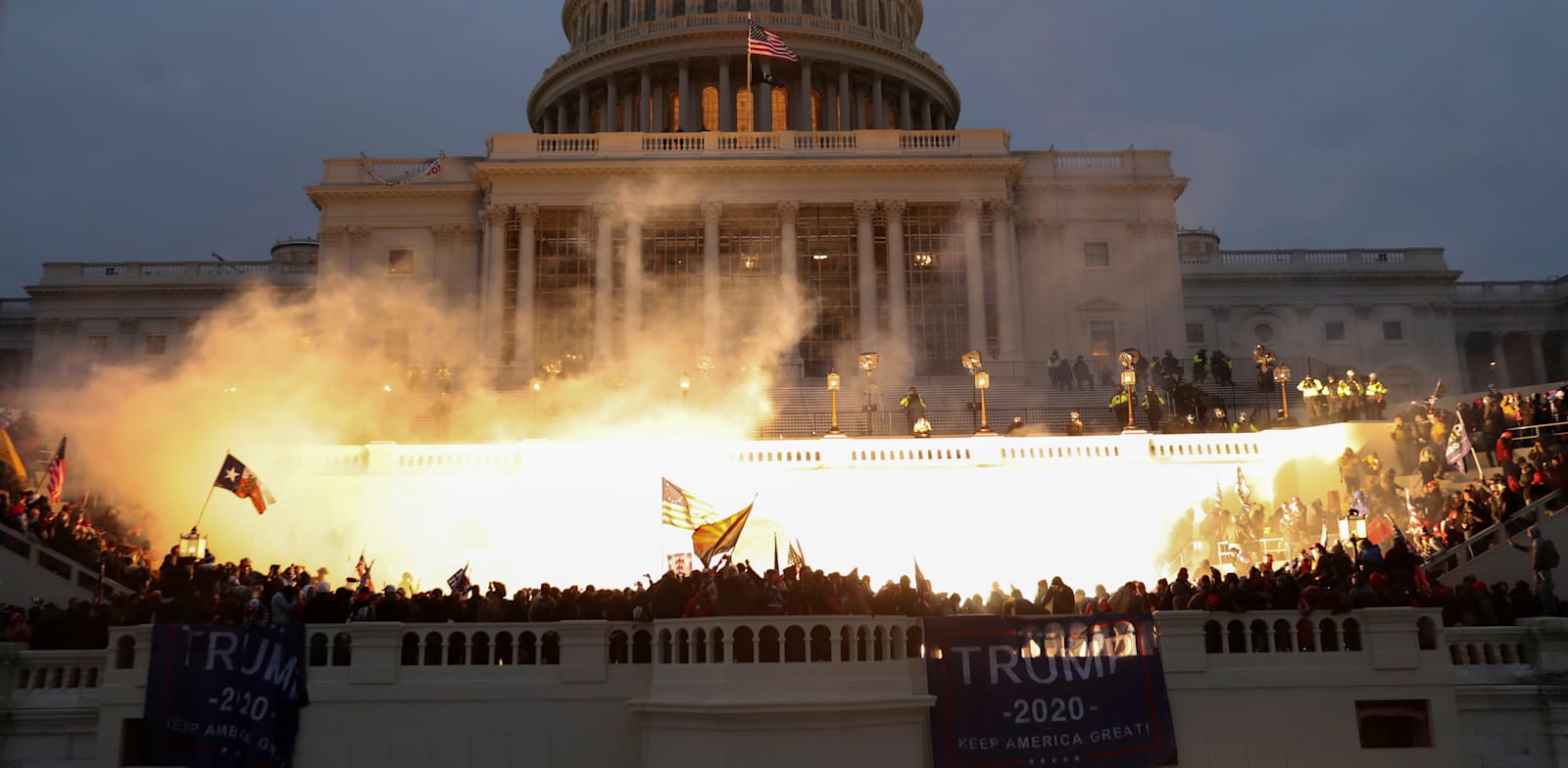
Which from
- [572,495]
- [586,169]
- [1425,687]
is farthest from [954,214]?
[1425,687]

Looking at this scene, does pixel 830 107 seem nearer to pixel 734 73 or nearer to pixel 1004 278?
pixel 734 73

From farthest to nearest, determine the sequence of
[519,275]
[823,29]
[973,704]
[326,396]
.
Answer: [823,29], [519,275], [326,396], [973,704]

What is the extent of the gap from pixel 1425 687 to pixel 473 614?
12.3 m

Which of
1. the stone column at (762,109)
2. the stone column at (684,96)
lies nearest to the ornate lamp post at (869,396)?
the stone column at (762,109)

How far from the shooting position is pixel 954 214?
52031 millimetres

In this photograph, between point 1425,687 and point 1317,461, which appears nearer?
point 1425,687

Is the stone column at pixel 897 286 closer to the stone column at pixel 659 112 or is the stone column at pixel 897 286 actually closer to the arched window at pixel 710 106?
the arched window at pixel 710 106

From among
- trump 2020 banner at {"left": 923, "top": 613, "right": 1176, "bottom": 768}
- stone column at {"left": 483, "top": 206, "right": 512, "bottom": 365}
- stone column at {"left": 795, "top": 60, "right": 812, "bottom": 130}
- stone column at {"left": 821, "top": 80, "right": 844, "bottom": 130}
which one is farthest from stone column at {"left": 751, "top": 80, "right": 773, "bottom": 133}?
trump 2020 banner at {"left": 923, "top": 613, "right": 1176, "bottom": 768}

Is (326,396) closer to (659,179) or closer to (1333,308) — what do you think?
(659,179)

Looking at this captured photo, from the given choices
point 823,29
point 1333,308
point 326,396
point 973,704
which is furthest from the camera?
point 823,29

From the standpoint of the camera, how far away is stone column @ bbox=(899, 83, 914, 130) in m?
70.2

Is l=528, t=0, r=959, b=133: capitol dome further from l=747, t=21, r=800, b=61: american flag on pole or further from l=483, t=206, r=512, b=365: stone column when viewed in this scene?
l=483, t=206, r=512, b=365: stone column

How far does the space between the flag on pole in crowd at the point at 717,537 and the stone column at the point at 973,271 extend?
31058 mm

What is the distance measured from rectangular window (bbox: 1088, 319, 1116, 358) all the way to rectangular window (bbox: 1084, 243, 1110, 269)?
2.34m
